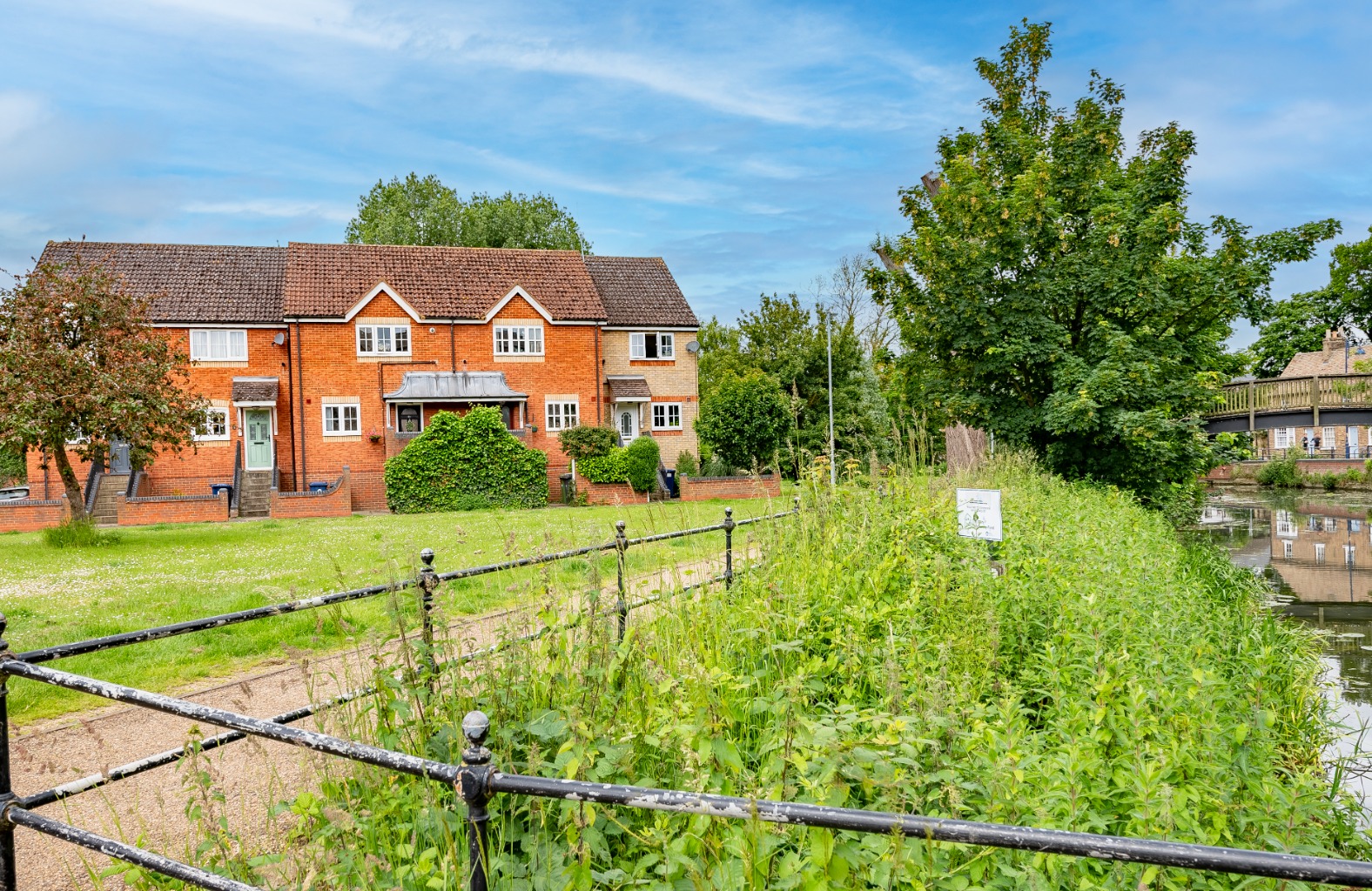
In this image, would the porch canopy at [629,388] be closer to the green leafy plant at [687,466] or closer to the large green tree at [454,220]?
the green leafy plant at [687,466]

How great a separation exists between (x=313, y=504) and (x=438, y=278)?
37.1ft

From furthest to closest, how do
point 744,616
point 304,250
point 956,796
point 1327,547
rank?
point 304,250 < point 1327,547 < point 744,616 < point 956,796

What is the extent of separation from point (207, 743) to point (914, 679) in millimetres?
3318

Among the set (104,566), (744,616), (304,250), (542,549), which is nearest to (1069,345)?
(744,616)

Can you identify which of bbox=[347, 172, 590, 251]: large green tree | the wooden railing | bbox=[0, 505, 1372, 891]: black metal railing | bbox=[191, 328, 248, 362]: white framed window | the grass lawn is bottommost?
the grass lawn

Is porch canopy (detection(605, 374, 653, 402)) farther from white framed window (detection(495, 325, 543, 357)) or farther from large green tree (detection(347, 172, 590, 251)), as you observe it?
large green tree (detection(347, 172, 590, 251))

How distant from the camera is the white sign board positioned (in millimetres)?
7156

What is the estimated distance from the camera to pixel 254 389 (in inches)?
1177

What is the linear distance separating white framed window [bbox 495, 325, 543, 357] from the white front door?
14.0 ft

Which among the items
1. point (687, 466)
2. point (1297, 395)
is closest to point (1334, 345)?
point (1297, 395)

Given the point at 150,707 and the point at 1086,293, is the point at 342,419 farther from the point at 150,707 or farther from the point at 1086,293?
the point at 150,707

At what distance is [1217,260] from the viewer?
1570 cm

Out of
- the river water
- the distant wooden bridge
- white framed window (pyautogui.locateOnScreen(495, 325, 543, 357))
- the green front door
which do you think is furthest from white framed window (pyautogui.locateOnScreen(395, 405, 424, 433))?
the distant wooden bridge

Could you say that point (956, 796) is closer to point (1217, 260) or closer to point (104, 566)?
point (104, 566)
